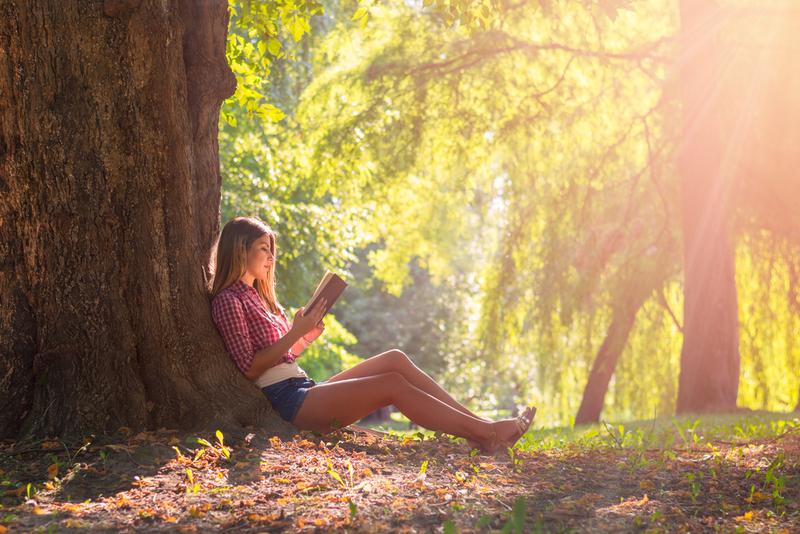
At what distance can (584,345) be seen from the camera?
14789 millimetres

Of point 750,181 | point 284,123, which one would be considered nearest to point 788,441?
point 750,181

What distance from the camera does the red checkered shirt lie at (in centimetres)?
518

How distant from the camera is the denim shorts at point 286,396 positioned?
5.28 m

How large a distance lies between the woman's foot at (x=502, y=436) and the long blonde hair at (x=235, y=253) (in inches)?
61.1

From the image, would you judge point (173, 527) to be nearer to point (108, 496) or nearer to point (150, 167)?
point (108, 496)

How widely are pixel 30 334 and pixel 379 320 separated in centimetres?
2619

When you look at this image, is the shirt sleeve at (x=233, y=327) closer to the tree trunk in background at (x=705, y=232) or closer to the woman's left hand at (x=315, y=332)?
the woman's left hand at (x=315, y=332)

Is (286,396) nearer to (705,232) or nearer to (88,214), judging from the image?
(88,214)

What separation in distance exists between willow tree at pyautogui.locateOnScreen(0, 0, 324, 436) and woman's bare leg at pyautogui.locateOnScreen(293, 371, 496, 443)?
63cm

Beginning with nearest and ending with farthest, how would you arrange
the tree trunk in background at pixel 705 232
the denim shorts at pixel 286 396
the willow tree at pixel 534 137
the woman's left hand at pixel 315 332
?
the denim shorts at pixel 286 396 < the woman's left hand at pixel 315 332 < the tree trunk in background at pixel 705 232 < the willow tree at pixel 534 137

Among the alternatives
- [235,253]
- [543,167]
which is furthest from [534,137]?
[235,253]

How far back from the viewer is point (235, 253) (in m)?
5.44

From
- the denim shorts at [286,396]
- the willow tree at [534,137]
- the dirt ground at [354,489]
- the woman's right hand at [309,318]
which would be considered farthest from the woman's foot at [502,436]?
the willow tree at [534,137]

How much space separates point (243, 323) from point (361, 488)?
4.75ft
